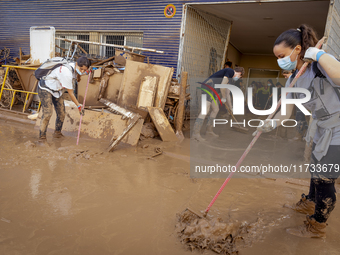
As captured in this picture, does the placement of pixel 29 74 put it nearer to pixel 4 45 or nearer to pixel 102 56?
pixel 102 56

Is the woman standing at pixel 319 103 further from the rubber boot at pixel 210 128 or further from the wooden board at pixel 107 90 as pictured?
the wooden board at pixel 107 90

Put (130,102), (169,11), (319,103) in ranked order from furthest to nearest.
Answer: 1. (169,11)
2. (130,102)
3. (319,103)

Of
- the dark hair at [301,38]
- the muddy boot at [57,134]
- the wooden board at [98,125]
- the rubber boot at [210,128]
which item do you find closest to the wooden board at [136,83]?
the wooden board at [98,125]

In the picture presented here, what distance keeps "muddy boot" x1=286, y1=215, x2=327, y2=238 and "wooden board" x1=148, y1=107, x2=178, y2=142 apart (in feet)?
11.8

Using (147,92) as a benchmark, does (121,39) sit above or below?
above

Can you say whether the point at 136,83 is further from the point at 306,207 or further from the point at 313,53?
the point at 313,53

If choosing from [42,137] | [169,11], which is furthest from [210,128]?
[42,137]

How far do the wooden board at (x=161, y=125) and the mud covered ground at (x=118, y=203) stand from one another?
0.96m

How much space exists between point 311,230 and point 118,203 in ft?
6.47

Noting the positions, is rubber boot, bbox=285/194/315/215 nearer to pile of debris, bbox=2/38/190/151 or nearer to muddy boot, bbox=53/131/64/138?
pile of debris, bbox=2/38/190/151

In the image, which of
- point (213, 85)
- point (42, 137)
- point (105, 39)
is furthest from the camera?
point (105, 39)

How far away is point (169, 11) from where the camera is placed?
25.9 feet

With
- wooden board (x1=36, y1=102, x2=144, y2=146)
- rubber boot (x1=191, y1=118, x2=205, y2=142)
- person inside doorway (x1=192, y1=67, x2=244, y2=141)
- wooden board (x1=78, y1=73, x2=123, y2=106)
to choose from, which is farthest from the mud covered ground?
wooden board (x1=78, y1=73, x2=123, y2=106)

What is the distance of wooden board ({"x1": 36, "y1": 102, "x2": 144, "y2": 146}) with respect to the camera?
17.3 feet
